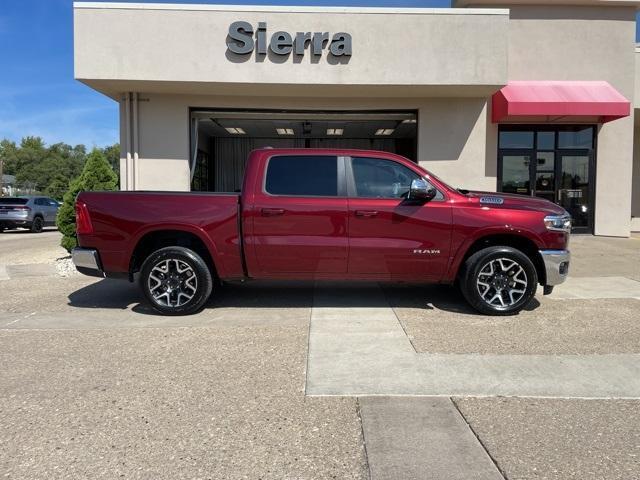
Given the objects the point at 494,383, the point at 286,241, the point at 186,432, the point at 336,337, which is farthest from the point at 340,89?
the point at 186,432

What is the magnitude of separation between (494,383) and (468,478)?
58.3 inches

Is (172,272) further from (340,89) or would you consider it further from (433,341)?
(340,89)

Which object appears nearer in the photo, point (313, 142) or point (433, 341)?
point (433, 341)

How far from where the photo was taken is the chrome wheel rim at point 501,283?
625cm

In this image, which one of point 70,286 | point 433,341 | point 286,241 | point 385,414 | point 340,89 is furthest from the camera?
point 340,89

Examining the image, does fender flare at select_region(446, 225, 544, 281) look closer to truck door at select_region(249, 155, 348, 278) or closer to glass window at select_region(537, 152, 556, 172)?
truck door at select_region(249, 155, 348, 278)

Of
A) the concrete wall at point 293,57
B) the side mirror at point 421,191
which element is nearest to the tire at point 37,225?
the concrete wall at point 293,57

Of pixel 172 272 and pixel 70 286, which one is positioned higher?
pixel 172 272

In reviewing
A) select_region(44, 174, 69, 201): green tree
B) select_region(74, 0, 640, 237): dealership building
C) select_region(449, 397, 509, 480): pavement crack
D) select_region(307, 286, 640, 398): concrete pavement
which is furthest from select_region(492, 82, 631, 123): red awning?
select_region(44, 174, 69, 201): green tree

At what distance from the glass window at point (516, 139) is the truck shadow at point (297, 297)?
8.31 meters

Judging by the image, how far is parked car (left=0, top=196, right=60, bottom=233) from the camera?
2211cm

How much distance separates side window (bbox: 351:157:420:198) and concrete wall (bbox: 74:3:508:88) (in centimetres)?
623

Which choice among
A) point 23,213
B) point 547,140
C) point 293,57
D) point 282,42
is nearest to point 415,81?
point 293,57

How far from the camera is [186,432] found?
3.43 metres
